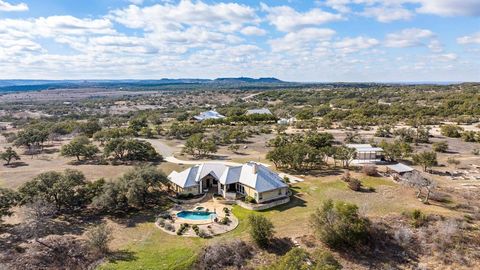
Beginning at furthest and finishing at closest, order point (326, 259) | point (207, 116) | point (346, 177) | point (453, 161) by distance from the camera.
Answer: point (207, 116) → point (453, 161) → point (346, 177) → point (326, 259)

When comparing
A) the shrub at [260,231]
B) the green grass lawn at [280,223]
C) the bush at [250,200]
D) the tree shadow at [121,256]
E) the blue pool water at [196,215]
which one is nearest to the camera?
the tree shadow at [121,256]

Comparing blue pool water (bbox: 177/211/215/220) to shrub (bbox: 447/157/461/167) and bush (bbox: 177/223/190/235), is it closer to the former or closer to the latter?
bush (bbox: 177/223/190/235)

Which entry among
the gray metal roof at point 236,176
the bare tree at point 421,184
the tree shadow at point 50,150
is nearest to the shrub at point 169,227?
the gray metal roof at point 236,176

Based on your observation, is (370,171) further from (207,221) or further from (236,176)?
(207,221)

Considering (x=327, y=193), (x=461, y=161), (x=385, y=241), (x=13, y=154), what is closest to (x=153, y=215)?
(x=327, y=193)

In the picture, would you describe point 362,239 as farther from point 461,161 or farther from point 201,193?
point 461,161

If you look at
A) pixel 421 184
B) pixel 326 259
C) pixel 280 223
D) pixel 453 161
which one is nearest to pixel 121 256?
pixel 280 223

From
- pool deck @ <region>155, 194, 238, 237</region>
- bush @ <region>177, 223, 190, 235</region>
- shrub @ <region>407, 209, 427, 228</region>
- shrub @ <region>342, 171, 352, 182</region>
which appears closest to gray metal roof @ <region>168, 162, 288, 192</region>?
pool deck @ <region>155, 194, 238, 237</region>

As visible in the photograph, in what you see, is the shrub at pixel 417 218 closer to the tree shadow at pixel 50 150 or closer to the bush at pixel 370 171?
the bush at pixel 370 171
